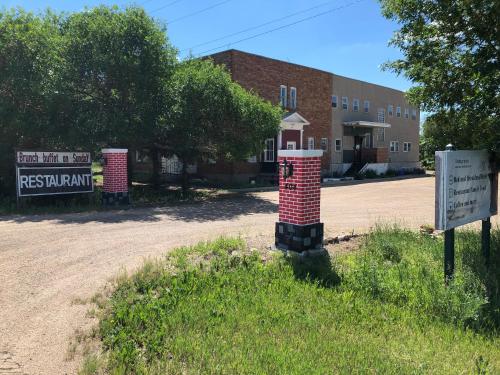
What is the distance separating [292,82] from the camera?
29734mm

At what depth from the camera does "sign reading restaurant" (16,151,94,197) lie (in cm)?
1371

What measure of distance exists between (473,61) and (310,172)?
3.25 m

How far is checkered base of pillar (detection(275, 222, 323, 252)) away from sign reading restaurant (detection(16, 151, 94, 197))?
9.47 m

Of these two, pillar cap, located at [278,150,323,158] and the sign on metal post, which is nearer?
the sign on metal post

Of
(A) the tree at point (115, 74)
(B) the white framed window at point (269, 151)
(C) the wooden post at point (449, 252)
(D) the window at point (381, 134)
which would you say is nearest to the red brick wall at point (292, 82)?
(B) the white framed window at point (269, 151)

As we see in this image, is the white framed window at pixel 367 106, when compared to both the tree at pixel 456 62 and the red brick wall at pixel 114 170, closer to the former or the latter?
the red brick wall at pixel 114 170

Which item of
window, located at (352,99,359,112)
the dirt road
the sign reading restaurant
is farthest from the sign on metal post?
window, located at (352,99,359,112)

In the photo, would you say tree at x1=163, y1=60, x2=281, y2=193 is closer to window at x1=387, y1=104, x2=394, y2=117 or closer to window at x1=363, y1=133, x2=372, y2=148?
window at x1=363, y1=133, x2=372, y2=148

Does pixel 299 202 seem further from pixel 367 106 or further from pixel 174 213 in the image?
pixel 367 106

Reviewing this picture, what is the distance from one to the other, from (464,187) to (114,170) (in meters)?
11.2

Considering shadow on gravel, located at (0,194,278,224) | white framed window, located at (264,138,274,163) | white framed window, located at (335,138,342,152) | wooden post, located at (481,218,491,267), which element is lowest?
shadow on gravel, located at (0,194,278,224)

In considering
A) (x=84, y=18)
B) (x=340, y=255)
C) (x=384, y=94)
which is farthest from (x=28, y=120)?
(x=384, y=94)

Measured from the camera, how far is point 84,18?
52.3 feet

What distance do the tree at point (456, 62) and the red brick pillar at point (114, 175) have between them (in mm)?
9679
